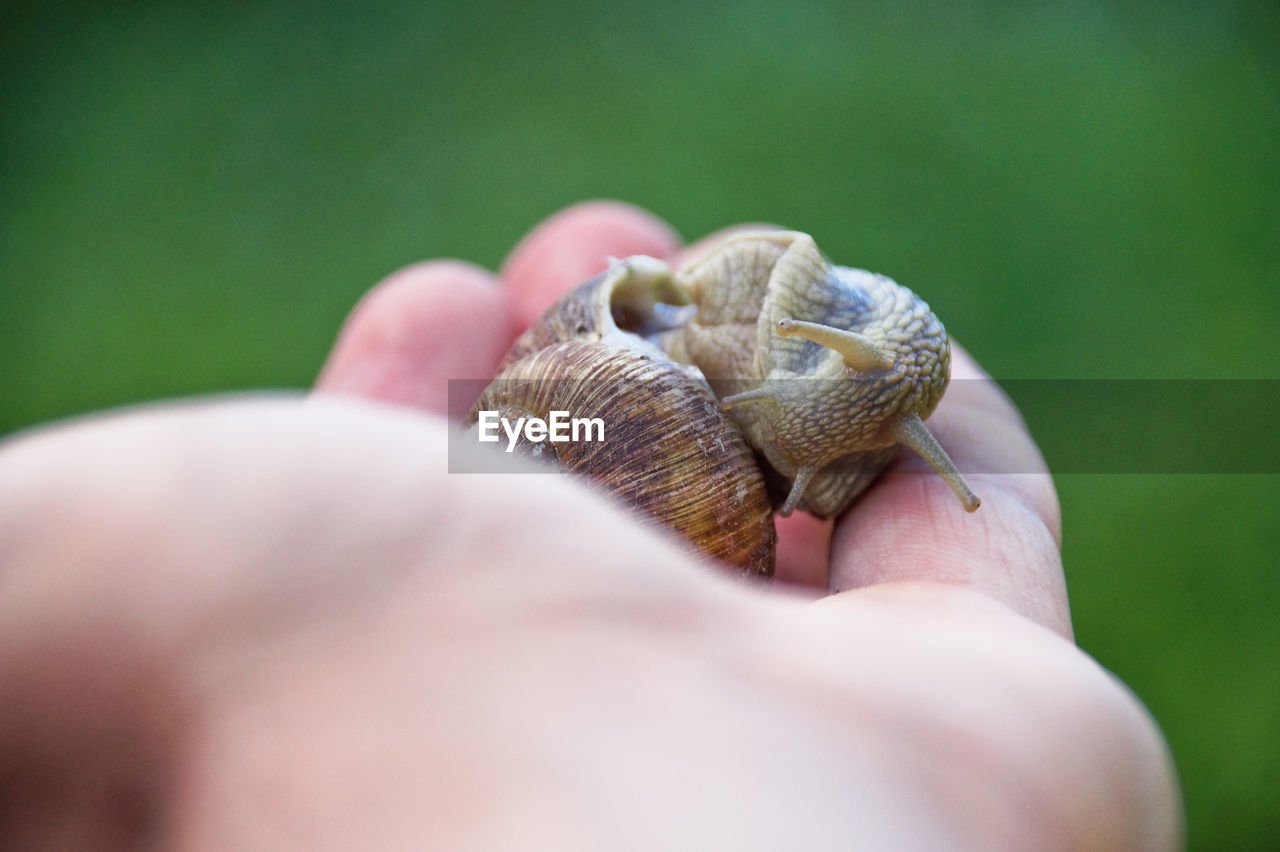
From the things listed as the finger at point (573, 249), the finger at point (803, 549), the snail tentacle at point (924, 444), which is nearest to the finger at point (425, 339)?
the finger at point (573, 249)

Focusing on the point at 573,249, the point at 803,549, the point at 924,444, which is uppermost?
the point at 573,249

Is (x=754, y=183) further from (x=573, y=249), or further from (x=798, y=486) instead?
(x=798, y=486)

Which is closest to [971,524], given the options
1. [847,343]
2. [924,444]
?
[924,444]

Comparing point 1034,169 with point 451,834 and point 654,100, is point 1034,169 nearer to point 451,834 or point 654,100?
point 654,100

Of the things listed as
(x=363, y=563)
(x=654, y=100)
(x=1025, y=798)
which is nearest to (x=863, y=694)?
(x=1025, y=798)

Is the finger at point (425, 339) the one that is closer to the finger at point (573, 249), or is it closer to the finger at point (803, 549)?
the finger at point (573, 249)
